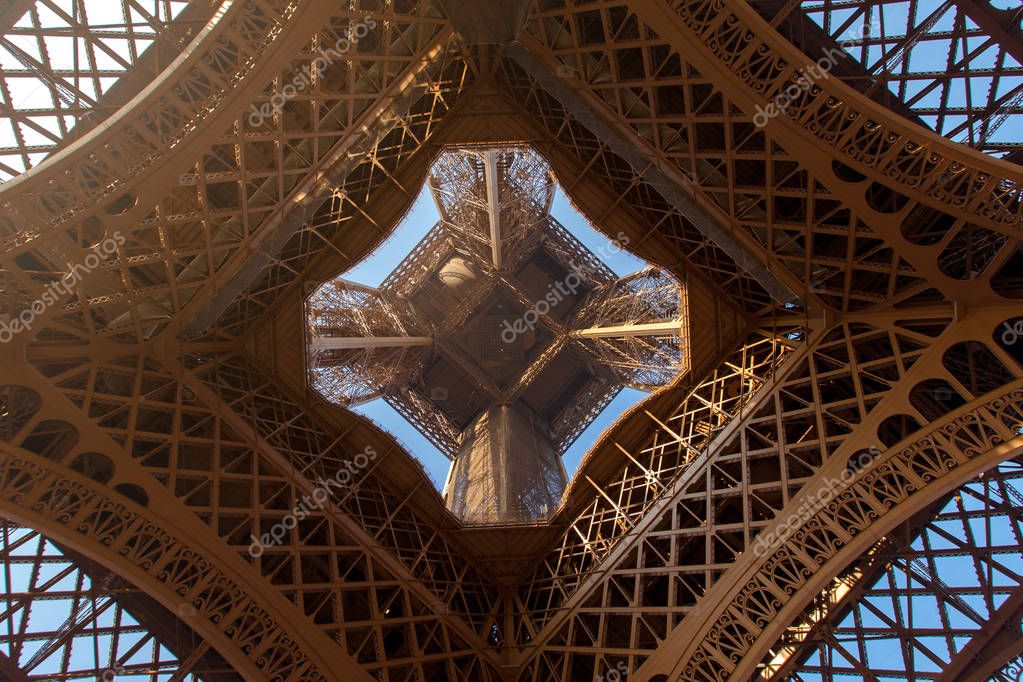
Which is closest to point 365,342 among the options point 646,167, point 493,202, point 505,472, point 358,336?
point 358,336

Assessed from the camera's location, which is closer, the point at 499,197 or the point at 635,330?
the point at 635,330

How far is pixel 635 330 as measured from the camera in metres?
18.8

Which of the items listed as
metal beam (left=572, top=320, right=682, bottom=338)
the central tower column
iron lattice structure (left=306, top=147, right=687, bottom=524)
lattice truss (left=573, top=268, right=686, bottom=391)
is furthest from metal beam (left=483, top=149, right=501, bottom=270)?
the central tower column

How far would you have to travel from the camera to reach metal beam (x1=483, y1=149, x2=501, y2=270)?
2010 centimetres

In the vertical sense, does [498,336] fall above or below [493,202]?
below

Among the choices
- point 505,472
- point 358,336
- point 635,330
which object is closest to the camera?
point 635,330

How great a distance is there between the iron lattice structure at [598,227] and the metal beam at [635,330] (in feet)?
3.37

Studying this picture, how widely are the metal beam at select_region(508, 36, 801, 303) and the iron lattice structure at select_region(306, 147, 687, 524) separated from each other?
3.98 m

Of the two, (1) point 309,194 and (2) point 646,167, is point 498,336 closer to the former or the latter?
(2) point 646,167

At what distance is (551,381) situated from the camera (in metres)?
25.2

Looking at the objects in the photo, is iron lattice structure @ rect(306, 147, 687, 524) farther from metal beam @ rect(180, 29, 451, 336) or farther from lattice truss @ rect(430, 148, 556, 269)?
metal beam @ rect(180, 29, 451, 336)

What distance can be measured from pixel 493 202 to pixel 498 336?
519 cm

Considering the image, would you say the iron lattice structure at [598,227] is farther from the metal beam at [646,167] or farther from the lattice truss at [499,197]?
the lattice truss at [499,197]

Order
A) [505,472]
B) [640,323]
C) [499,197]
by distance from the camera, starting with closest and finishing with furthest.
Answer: [640,323], [505,472], [499,197]
